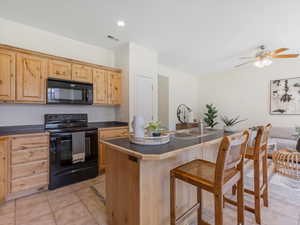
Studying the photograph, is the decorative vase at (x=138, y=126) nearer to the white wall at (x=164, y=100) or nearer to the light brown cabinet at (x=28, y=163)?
the light brown cabinet at (x=28, y=163)

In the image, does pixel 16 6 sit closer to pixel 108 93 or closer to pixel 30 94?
pixel 30 94

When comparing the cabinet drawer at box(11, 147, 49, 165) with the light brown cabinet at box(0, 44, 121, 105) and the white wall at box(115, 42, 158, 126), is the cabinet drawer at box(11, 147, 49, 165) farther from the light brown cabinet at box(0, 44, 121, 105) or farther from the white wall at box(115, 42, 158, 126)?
the white wall at box(115, 42, 158, 126)

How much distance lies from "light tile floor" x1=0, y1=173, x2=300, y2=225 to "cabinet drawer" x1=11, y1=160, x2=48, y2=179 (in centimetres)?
33

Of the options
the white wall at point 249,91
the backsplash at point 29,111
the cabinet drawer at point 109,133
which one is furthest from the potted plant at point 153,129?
the white wall at point 249,91

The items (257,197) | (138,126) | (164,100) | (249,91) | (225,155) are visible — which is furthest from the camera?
(164,100)

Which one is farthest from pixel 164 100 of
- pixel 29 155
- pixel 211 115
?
pixel 29 155

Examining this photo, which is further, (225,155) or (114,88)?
(114,88)

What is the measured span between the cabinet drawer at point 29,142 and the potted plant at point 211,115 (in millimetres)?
4880

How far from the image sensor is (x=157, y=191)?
4.29 ft

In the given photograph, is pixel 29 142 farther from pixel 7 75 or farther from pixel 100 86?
pixel 100 86

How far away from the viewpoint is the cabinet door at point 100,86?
3044 mm

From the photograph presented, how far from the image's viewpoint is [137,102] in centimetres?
343

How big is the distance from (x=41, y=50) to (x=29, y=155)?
74.5 inches

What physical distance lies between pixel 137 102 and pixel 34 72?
76.1 inches
